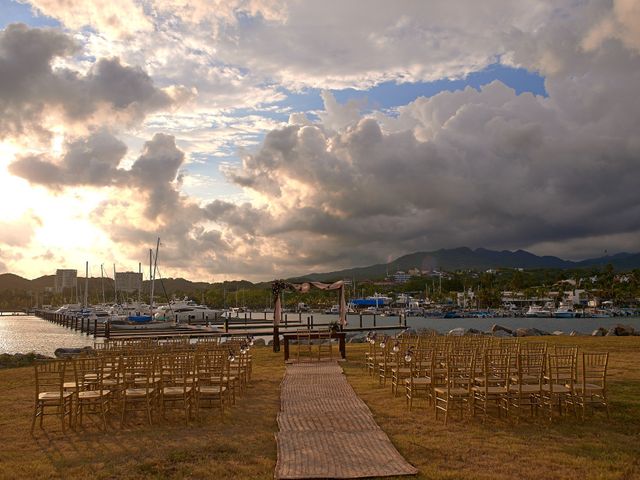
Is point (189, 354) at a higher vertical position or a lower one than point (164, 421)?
higher

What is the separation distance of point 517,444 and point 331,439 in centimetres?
279

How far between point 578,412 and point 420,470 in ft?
16.8

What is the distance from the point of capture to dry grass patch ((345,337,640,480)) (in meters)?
7.54

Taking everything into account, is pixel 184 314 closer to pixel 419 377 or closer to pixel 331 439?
pixel 419 377

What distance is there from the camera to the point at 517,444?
29.2 ft

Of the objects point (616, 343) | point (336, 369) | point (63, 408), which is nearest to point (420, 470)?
point (63, 408)

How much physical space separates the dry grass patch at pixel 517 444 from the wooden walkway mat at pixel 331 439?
308mm

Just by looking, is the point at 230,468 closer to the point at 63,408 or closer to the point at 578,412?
the point at 63,408

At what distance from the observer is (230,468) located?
7777mm

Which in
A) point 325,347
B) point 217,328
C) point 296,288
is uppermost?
point 296,288

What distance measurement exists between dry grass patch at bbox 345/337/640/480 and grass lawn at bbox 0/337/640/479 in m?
0.01

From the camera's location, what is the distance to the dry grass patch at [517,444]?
754 centimetres

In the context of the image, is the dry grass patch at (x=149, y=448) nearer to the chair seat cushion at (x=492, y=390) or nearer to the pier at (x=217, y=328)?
the chair seat cushion at (x=492, y=390)

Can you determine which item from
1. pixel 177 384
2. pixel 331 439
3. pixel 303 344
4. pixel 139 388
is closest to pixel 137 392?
pixel 139 388
